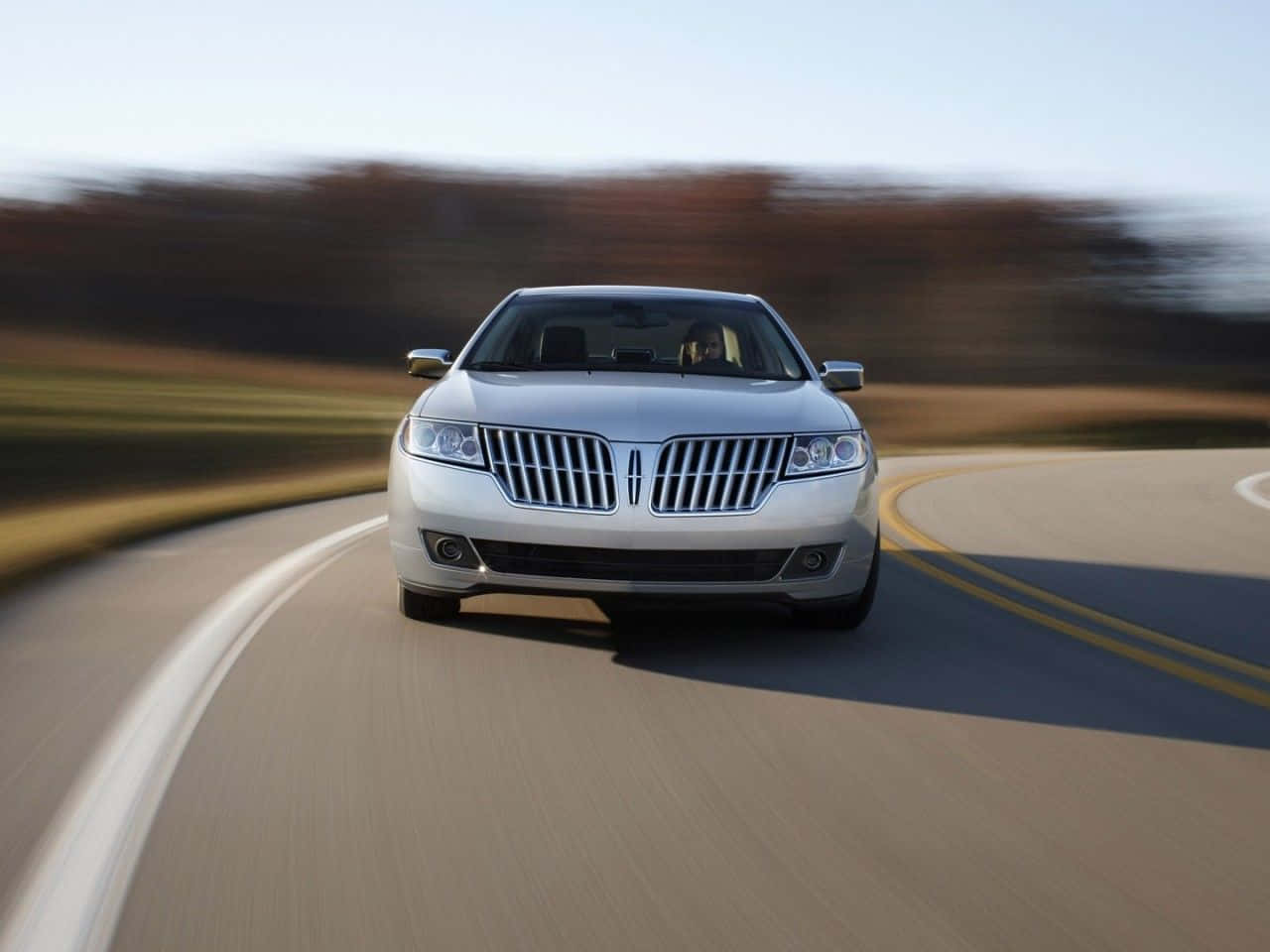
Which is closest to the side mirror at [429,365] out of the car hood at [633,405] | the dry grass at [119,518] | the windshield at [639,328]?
the windshield at [639,328]

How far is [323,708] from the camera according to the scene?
5629 mm

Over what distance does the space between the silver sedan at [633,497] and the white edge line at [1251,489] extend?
1055 centimetres

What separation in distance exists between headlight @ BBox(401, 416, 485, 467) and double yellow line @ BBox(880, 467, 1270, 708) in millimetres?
2879

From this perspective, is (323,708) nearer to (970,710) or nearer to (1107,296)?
(970,710)

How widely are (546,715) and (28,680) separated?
202 centimetres

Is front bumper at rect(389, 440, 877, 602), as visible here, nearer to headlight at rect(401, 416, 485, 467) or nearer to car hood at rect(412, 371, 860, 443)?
headlight at rect(401, 416, 485, 467)

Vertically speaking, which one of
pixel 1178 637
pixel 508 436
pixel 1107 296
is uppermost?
pixel 508 436

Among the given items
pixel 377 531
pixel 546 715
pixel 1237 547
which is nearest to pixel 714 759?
pixel 546 715

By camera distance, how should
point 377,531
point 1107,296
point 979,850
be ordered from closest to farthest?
point 979,850
point 377,531
point 1107,296

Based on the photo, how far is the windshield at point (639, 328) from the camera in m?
8.21

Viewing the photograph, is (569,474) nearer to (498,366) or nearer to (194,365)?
(498,366)

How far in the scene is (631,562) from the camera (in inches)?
253

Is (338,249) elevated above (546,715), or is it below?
below

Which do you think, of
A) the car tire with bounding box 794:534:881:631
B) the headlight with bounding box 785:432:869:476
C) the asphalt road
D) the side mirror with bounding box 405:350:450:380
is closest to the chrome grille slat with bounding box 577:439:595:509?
the asphalt road
